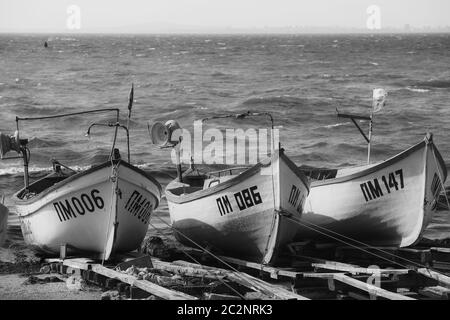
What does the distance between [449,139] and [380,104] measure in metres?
19.3

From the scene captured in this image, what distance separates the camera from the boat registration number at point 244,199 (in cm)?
1584

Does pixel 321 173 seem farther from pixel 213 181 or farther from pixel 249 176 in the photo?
pixel 249 176

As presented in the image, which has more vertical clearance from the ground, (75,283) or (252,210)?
(252,210)

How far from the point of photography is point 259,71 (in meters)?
82.2

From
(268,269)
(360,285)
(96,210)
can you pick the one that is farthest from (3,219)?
(360,285)

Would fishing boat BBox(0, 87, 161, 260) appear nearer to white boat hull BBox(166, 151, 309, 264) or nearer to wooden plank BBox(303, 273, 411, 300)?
white boat hull BBox(166, 151, 309, 264)

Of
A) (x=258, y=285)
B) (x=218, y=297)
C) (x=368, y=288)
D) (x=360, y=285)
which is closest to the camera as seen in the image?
(x=218, y=297)

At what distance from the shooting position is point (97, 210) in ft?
51.5

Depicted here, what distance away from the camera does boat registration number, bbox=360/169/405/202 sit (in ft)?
54.4

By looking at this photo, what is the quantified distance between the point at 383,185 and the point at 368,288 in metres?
3.11

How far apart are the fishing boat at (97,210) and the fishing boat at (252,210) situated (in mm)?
1041
